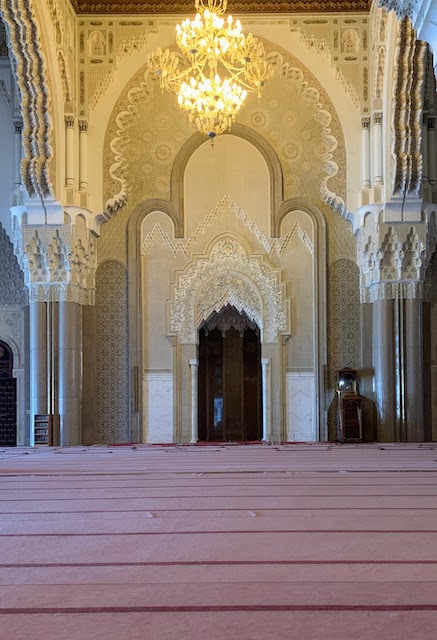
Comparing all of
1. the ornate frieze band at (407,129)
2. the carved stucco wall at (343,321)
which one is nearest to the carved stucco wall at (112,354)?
the carved stucco wall at (343,321)

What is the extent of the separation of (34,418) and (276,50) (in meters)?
5.59

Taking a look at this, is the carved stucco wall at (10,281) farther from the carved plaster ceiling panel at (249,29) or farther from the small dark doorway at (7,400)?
the carved plaster ceiling panel at (249,29)

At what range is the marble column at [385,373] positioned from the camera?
10422mm

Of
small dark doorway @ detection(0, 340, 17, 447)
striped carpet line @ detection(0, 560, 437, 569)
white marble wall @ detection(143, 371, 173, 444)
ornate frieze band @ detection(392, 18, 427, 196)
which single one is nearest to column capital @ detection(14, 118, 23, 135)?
small dark doorway @ detection(0, 340, 17, 447)

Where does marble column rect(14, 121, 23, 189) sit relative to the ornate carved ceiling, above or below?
below

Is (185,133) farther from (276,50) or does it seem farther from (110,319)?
(110,319)

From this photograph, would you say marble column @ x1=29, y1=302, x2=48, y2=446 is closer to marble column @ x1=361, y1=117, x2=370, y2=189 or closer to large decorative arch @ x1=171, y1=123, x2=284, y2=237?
large decorative arch @ x1=171, y1=123, x2=284, y2=237

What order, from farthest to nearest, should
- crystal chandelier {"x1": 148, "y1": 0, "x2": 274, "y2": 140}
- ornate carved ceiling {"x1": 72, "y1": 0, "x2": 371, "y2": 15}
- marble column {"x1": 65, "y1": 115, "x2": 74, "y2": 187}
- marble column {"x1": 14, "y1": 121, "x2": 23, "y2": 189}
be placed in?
marble column {"x1": 14, "y1": 121, "x2": 23, "y2": 189}
ornate carved ceiling {"x1": 72, "y1": 0, "x2": 371, "y2": 15}
marble column {"x1": 65, "y1": 115, "x2": 74, "y2": 187}
crystal chandelier {"x1": 148, "y1": 0, "x2": 274, "y2": 140}

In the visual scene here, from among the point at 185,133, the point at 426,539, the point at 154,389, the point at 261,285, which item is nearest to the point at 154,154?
the point at 185,133

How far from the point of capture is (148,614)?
169 centimetres

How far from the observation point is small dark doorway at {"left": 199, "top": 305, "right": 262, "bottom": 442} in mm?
13336

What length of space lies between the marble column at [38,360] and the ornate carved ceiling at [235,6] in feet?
12.7

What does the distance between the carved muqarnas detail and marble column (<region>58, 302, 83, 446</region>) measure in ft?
4.43

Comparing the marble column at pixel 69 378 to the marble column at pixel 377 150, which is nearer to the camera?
the marble column at pixel 69 378
